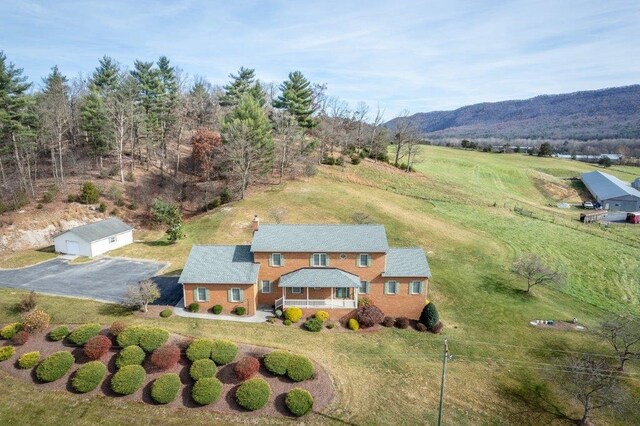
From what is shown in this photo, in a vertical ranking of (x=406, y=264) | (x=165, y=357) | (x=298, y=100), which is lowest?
(x=165, y=357)

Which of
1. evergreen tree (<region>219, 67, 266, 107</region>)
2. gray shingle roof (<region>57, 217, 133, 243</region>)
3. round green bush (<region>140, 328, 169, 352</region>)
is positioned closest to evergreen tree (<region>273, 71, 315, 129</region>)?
evergreen tree (<region>219, 67, 266, 107</region>)

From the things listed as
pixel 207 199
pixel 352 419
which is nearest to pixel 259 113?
pixel 207 199

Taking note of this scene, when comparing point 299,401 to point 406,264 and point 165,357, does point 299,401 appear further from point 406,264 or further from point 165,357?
point 406,264

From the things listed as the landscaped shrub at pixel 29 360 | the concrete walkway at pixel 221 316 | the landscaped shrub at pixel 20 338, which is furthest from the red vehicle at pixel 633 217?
the landscaped shrub at pixel 20 338

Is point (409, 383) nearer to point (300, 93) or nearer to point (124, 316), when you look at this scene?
point (124, 316)

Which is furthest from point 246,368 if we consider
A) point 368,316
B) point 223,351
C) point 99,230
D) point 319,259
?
point 99,230

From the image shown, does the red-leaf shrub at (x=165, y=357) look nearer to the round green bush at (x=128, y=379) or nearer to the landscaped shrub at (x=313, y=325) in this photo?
the round green bush at (x=128, y=379)
